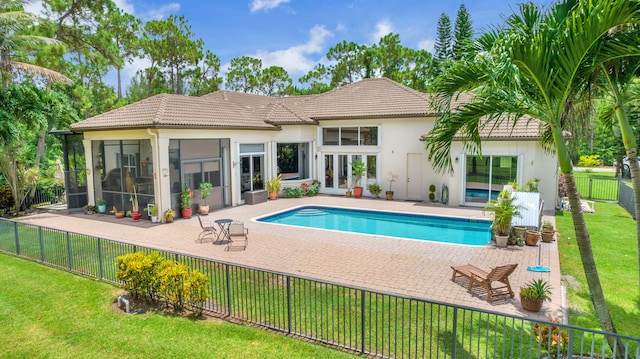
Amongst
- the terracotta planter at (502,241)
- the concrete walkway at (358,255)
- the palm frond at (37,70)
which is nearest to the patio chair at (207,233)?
the concrete walkway at (358,255)

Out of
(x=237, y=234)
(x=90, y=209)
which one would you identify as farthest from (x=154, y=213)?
(x=237, y=234)

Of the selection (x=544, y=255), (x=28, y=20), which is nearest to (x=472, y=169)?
(x=544, y=255)

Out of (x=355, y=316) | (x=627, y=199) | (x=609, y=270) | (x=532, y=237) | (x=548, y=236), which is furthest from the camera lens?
(x=627, y=199)

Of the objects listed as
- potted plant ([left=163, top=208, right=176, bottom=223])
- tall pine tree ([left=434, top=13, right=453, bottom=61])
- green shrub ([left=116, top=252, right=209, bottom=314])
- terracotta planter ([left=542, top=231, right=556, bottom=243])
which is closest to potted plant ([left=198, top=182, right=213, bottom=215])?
potted plant ([left=163, top=208, right=176, bottom=223])

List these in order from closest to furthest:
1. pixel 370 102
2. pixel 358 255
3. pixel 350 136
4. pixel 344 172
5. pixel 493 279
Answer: pixel 493 279, pixel 358 255, pixel 350 136, pixel 370 102, pixel 344 172

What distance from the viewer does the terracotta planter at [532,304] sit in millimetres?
7641

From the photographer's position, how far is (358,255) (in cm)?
1172

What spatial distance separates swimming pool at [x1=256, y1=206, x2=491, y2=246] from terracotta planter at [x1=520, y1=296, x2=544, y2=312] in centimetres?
602

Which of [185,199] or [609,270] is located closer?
[609,270]

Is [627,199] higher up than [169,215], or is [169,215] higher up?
[627,199]

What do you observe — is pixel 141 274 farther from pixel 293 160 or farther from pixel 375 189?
pixel 293 160

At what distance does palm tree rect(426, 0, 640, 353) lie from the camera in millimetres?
4992

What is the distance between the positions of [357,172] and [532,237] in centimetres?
1159

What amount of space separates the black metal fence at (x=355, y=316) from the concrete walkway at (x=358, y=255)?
0.76 meters
